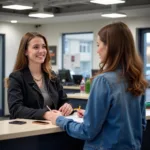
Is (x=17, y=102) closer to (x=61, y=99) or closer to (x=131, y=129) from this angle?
(x=61, y=99)

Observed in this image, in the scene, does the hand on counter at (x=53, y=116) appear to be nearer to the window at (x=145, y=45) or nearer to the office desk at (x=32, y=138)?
the office desk at (x=32, y=138)

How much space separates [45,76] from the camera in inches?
112

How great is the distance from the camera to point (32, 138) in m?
2.19

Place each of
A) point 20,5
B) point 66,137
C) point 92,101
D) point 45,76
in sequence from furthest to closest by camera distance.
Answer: point 20,5
point 45,76
point 66,137
point 92,101

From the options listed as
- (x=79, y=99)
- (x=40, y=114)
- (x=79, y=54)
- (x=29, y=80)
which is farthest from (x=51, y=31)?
(x=40, y=114)

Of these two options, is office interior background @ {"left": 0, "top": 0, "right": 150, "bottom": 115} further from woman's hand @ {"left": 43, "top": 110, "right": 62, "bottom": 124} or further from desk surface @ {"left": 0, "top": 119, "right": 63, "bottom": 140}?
desk surface @ {"left": 0, "top": 119, "right": 63, "bottom": 140}

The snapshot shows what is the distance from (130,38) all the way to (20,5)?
431 centimetres

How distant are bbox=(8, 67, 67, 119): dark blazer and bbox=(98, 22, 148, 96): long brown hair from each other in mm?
818

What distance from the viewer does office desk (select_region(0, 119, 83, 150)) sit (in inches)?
78.1

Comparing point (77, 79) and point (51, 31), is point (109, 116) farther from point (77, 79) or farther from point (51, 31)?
point (51, 31)

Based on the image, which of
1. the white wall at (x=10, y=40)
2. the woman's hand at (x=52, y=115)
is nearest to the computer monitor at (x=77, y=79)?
the white wall at (x=10, y=40)

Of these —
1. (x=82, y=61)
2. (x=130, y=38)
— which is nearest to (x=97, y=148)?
(x=130, y=38)

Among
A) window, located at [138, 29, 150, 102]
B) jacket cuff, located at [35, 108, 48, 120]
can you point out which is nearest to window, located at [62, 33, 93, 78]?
window, located at [138, 29, 150, 102]

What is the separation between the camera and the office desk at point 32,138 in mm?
1983
